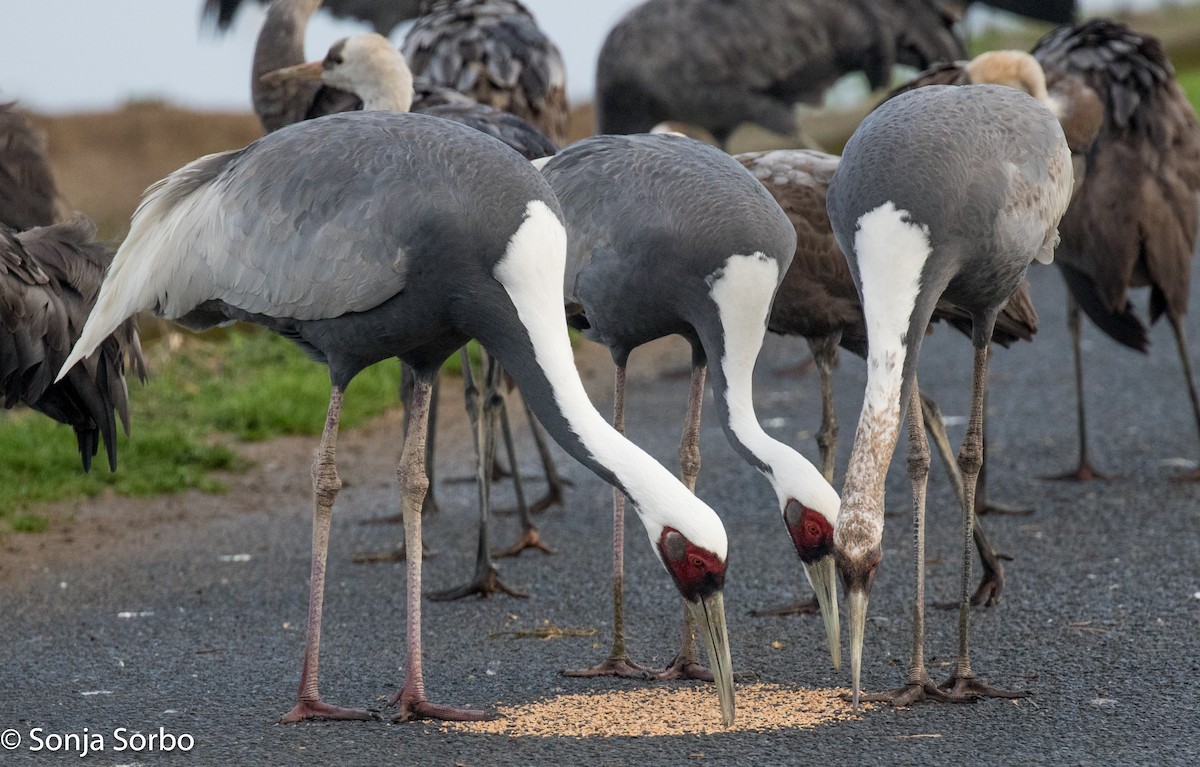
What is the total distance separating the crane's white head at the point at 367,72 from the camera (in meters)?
6.61

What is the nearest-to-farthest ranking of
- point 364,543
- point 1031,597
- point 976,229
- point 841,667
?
point 976,229
point 841,667
point 1031,597
point 364,543

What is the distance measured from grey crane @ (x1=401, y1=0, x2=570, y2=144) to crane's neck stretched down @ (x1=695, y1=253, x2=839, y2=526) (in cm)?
345

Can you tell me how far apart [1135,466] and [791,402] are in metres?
2.45

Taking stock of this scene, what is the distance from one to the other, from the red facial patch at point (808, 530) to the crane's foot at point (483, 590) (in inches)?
67.3

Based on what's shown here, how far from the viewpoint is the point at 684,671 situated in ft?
15.9

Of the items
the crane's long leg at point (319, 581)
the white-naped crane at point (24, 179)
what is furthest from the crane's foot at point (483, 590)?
→ the white-naped crane at point (24, 179)

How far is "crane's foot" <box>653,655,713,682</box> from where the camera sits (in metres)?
4.82

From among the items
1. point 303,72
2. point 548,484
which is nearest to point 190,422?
point 548,484

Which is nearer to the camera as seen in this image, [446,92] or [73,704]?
[73,704]

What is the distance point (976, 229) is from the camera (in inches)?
172

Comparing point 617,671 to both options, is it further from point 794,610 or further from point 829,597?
point 794,610

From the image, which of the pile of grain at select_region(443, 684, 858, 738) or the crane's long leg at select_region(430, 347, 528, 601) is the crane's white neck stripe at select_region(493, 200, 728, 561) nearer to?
the pile of grain at select_region(443, 684, 858, 738)

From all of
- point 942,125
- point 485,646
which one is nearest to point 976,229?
point 942,125

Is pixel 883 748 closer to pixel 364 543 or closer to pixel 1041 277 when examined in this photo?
pixel 364 543
